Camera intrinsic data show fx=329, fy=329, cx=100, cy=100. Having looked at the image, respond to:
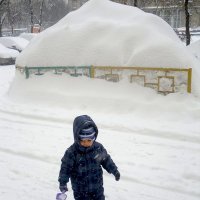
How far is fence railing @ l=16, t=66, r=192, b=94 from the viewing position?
7766mm

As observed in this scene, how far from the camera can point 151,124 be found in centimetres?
686

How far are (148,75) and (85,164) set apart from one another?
17.7 ft

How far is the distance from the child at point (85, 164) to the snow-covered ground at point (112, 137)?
1029 mm

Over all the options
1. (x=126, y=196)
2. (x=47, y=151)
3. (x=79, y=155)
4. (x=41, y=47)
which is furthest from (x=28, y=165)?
Answer: (x=41, y=47)

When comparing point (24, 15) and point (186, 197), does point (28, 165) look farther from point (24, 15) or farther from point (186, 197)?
point (24, 15)

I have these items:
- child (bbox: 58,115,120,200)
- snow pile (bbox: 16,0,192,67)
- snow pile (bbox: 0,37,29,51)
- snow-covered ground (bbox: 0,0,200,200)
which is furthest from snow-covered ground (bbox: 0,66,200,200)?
snow pile (bbox: 0,37,29,51)

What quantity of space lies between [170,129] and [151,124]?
0.49 meters

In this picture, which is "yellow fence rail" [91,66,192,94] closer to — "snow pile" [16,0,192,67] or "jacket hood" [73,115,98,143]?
"snow pile" [16,0,192,67]

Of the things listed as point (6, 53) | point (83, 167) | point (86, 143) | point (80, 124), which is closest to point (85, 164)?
point (83, 167)

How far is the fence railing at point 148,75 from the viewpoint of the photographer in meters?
7.77

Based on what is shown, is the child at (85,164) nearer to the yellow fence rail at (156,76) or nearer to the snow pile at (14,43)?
the yellow fence rail at (156,76)

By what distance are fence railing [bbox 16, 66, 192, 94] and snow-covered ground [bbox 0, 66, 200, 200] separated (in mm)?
176

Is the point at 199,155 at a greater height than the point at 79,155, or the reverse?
the point at 79,155

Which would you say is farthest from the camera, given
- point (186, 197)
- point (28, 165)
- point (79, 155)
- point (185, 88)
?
point (185, 88)
